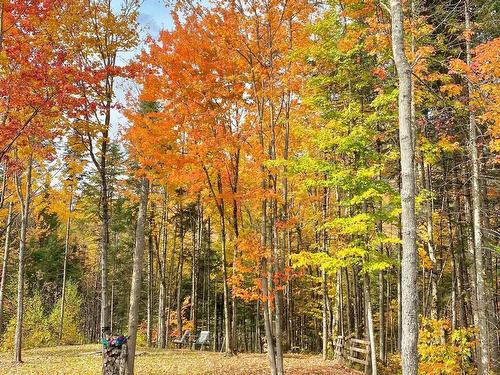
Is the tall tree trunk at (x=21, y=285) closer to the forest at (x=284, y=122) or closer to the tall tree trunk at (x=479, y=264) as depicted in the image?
the forest at (x=284, y=122)

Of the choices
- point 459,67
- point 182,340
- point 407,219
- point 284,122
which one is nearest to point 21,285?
point 182,340

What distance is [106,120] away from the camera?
36.5 ft

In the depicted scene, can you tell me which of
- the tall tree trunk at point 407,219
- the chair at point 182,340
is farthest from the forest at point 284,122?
the chair at point 182,340

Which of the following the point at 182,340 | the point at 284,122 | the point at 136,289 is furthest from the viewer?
the point at 182,340

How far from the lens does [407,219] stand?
22.7ft

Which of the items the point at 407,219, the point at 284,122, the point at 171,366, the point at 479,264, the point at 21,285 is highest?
the point at 284,122

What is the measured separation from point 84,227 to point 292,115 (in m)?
27.5

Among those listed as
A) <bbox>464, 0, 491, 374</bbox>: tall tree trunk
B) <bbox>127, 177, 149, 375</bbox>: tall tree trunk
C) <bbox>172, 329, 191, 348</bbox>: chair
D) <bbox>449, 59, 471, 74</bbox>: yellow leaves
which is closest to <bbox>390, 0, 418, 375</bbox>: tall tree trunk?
<bbox>449, 59, 471, 74</bbox>: yellow leaves

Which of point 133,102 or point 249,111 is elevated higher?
point 133,102

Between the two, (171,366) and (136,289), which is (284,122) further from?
(171,366)

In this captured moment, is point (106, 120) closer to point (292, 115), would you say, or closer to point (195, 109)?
point (195, 109)

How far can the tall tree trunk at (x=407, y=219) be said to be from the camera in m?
6.55

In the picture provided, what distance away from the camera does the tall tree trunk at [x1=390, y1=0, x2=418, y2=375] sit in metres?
6.55

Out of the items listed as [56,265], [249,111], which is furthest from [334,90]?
[56,265]
